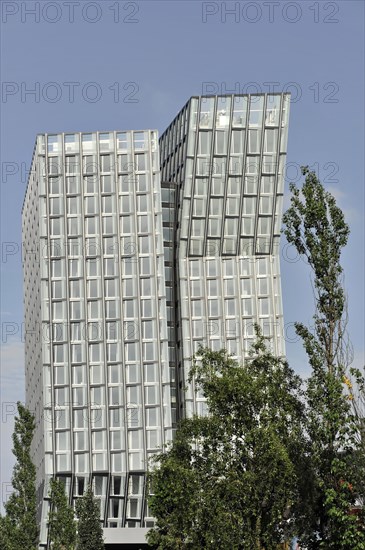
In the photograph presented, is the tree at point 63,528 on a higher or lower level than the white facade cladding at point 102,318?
lower

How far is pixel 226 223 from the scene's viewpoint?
101 m

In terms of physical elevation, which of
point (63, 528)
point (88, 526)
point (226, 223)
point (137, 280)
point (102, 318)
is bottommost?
point (63, 528)

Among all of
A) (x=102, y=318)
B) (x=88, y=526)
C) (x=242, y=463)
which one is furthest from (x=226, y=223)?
(x=242, y=463)

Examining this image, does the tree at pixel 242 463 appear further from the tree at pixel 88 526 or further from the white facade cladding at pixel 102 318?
the white facade cladding at pixel 102 318

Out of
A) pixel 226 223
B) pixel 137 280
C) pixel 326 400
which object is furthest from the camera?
pixel 226 223

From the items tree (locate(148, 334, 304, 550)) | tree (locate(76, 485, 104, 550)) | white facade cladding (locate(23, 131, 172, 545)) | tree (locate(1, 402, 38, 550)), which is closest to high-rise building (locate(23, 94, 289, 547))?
white facade cladding (locate(23, 131, 172, 545))

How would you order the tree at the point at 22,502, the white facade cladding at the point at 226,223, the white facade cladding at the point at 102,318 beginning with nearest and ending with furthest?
the tree at the point at 22,502, the white facade cladding at the point at 102,318, the white facade cladding at the point at 226,223

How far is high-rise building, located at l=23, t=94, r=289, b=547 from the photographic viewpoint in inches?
3789

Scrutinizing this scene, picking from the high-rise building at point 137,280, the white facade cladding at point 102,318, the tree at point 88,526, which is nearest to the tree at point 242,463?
the tree at point 88,526

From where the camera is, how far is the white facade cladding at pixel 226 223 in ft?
323

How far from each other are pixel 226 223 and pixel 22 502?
36604 mm

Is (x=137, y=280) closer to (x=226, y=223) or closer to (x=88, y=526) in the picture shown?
(x=226, y=223)

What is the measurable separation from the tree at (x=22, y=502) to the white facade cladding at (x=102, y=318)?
18344 mm

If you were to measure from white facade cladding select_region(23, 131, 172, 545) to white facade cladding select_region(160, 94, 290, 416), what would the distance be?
131 inches
